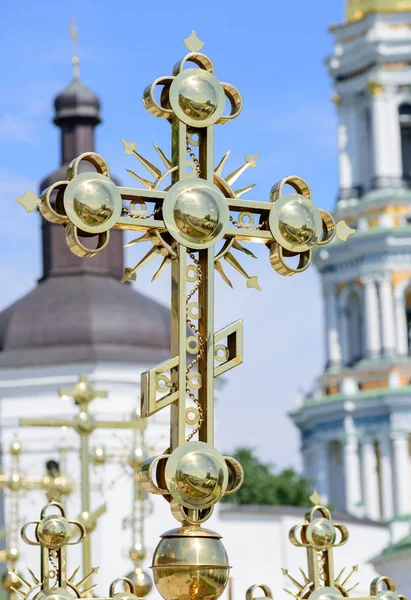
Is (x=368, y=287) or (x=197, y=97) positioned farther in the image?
(x=368, y=287)

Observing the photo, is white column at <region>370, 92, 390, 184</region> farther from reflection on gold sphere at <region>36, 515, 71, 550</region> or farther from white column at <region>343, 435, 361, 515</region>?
reflection on gold sphere at <region>36, 515, 71, 550</region>

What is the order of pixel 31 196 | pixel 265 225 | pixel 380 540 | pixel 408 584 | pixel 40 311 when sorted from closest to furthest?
1. pixel 31 196
2. pixel 265 225
3. pixel 408 584
4. pixel 40 311
5. pixel 380 540

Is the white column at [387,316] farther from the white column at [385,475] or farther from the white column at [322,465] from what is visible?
the white column at [322,465]

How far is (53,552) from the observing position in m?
6.07

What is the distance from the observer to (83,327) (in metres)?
37.2

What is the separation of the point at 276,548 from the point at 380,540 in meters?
5.21

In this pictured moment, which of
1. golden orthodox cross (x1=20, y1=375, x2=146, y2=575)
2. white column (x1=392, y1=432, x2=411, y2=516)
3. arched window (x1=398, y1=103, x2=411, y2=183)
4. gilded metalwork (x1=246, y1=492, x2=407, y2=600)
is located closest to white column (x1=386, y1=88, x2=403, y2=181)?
arched window (x1=398, y1=103, x2=411, y2=183)

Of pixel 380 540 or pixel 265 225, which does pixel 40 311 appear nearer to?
pixel 380 540

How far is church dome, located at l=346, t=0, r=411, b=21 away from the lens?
55.5 meters

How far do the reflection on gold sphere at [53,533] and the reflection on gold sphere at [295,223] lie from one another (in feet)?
3.80

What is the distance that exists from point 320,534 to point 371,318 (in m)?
47.7

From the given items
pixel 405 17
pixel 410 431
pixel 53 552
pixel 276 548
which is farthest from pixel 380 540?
pixel 53 552

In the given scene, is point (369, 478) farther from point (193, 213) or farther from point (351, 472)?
point (193, 213)

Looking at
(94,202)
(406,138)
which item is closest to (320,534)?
(94,202)
